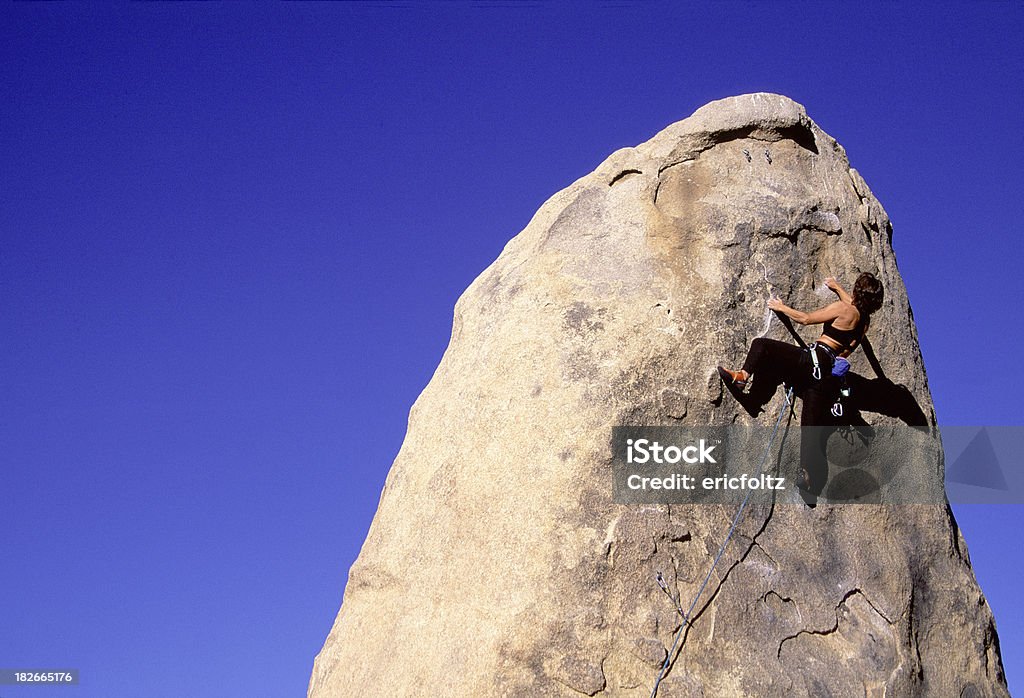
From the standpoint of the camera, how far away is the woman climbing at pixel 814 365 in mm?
7566

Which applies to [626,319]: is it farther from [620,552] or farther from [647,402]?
[620,552]

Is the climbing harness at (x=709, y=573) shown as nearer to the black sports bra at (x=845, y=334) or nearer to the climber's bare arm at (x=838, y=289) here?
the black sports bra at (x=845, y=334)

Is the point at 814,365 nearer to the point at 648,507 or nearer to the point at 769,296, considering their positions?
the point at 769,296

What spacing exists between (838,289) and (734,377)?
3.28 ft

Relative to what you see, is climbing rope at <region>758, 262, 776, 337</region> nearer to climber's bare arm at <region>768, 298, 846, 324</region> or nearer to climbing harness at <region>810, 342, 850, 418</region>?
climber's bare arm at <region>768, 298, 846, 324</region>

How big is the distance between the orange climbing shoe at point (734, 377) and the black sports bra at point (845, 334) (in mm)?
599

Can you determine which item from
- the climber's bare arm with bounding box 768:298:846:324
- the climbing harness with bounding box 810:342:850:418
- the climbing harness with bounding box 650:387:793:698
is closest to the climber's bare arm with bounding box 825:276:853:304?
the climber's bare arm with bounding box 768:298:846:324

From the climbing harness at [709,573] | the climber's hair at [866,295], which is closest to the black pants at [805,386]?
the climbing harness at [709,573]

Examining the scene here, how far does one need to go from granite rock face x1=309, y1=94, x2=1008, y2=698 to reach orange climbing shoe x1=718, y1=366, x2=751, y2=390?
65mm

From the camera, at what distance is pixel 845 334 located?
761 centimetres

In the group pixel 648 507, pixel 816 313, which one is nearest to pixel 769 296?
pixel 816 313

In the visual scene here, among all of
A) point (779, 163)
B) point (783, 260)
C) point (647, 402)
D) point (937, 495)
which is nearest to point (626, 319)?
point (647, 402)

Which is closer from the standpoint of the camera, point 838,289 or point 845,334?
point 845,334

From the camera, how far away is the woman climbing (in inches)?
298
